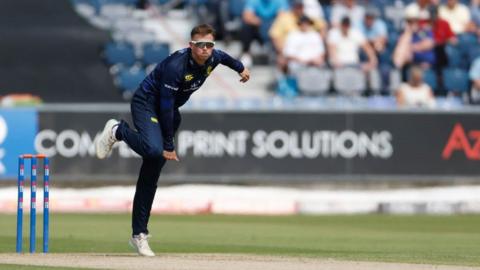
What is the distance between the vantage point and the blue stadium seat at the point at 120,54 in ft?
62.3

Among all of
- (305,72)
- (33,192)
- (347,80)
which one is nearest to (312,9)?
(347,80)

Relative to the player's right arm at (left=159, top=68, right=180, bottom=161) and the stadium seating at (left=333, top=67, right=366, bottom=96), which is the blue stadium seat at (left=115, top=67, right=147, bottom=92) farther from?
the player's right arm at (left=159, top=68, right=180, bottom=161)

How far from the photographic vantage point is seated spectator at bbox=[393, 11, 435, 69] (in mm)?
19734

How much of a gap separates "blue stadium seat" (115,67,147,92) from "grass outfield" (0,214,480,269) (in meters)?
2.99

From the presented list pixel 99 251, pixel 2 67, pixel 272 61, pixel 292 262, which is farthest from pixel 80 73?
pixel 292 262

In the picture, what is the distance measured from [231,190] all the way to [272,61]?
9.22 feet

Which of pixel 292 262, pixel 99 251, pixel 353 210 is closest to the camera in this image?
pixel 292 262

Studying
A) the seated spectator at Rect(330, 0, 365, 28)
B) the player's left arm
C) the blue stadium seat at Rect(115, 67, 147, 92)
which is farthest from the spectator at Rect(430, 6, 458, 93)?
the player's left arm

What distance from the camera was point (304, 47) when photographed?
19.2 m

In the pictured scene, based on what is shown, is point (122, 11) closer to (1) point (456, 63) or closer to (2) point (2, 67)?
(2) point (2, 67)

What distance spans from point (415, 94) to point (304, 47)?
1.75 m

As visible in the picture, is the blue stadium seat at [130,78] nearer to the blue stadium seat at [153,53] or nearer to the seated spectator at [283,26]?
the blue stadium seat at [153,53]

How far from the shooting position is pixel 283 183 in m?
17.8

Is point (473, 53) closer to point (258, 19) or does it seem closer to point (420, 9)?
point (420, 9)
